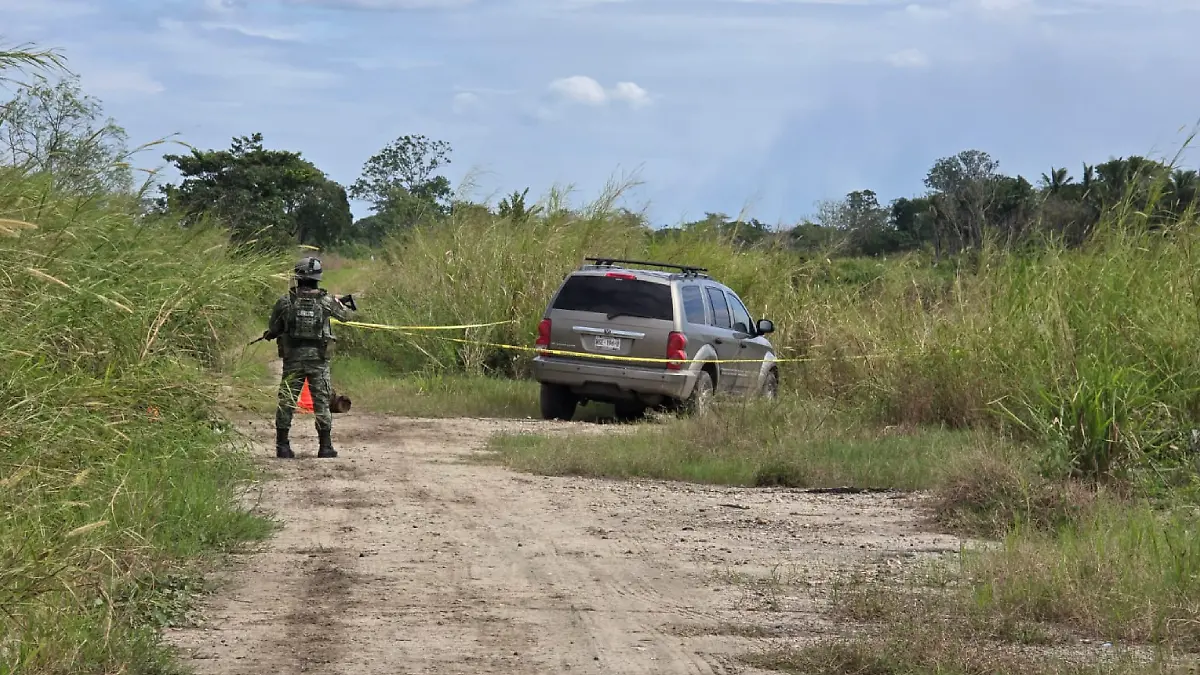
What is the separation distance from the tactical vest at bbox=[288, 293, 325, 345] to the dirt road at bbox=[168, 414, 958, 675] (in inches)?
44.6

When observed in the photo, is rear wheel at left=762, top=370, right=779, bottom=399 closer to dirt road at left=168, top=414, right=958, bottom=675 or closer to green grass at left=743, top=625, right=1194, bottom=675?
dirt road at left=168, top=414, right=958, bottom=675

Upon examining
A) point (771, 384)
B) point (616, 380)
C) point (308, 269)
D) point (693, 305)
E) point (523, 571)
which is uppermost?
point (308, 269)

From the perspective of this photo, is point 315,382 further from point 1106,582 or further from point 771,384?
point 1106,582

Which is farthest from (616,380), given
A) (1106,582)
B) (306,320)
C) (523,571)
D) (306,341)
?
(1106,582)

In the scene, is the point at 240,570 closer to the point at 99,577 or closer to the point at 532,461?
the point at 99,577

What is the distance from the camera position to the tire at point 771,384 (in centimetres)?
1892

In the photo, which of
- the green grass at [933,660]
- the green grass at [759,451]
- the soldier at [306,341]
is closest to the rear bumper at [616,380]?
the green grass at [759,451]

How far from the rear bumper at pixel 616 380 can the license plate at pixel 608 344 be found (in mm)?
186

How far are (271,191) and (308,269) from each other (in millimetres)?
30429

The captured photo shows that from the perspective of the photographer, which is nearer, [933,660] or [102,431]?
[933,660]

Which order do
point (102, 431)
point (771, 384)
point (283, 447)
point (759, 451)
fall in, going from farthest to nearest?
point (771, 384) → point (759, 451) → point (283, 447) → point (102, 431)

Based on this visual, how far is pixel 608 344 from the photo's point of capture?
1667 cm

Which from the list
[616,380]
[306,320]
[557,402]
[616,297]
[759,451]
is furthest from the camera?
[557,402]

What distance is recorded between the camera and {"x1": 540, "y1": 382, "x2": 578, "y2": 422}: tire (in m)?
17.3
